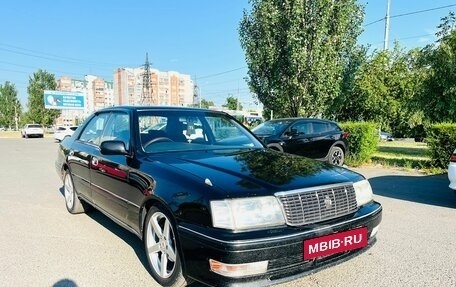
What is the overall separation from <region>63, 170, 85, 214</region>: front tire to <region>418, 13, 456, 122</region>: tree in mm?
17711

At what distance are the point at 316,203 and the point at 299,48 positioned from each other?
12.9 m

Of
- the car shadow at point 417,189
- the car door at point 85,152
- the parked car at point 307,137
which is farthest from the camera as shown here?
the parked car at point 307,137

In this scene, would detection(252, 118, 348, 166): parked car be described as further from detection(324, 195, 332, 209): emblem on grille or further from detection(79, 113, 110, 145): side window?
detection(324, 195, 332, 209): emblem on grille

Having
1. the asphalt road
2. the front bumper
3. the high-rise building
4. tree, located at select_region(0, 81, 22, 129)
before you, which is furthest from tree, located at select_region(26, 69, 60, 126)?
the front bumper

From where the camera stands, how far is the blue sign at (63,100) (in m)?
51.1

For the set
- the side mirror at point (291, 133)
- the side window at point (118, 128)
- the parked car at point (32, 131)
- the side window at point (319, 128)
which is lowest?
→ the parked car at point (32, 131)

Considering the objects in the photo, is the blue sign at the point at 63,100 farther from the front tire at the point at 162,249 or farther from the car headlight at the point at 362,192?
the car headlight at the point at 362,192

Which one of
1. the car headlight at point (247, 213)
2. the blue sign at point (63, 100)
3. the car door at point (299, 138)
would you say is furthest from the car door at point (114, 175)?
Answer: the blue sign at point (63, 100)

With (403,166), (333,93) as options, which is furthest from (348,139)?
(333,93)

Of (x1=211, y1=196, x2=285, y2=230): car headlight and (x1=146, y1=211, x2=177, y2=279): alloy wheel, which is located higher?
(x1=211, y1=196, x2=285, y2=230): car headlight

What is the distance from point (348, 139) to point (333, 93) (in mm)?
4805

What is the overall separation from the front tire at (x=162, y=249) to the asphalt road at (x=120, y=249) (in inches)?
6.6

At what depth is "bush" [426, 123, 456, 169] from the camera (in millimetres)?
9586

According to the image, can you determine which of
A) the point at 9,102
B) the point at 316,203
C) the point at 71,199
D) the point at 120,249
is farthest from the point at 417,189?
the point at 9,102
